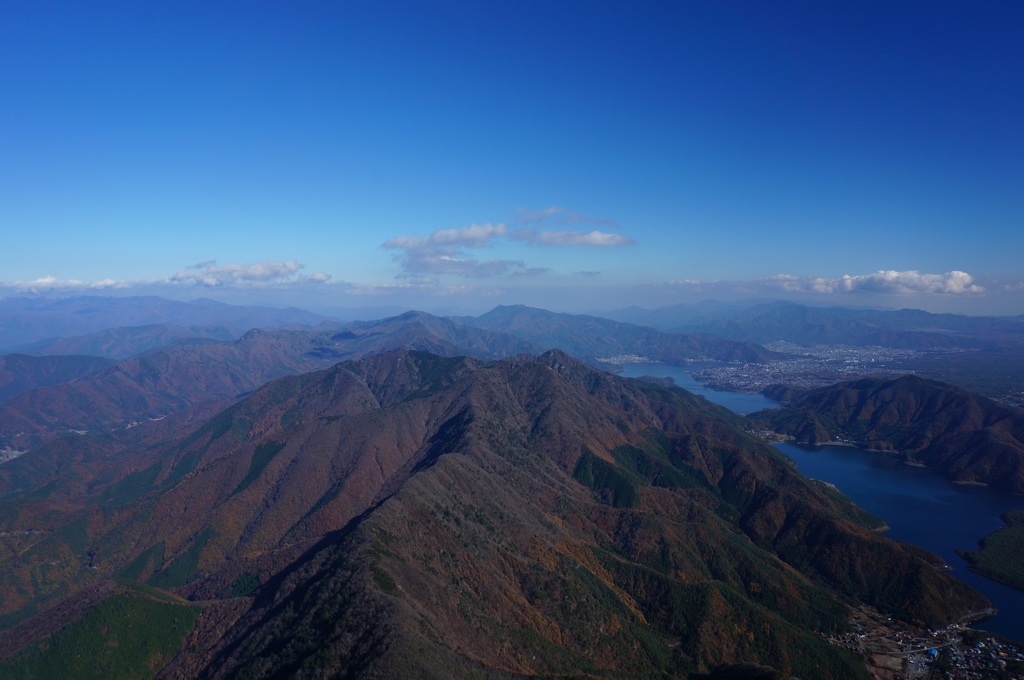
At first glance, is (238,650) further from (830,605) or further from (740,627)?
(830,605)

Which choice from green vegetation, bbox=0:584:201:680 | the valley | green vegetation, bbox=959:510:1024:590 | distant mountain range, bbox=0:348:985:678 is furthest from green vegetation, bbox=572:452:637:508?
green vegetation, bbox=0:584:201:680

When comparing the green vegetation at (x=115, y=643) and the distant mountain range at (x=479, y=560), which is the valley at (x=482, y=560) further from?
the green vegetation at (x=115, y=643)

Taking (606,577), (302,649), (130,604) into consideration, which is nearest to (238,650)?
(302,649)

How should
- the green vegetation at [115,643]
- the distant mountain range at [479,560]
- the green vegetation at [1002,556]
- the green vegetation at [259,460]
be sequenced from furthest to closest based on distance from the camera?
the green vegetation at [259,460], the green vegetation at [1002,556], the green vegetation at [115,643], the distant mountain range at [479,560]

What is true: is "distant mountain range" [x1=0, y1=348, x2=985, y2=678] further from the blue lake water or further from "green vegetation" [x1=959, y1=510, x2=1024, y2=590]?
"green vegetation" [x1=959, y1=510, x2=1024, y2=590]

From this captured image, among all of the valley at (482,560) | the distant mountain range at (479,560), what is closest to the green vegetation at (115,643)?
the distant mountain range at (479,560)

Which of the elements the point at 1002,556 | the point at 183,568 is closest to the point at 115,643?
the point at 183,568

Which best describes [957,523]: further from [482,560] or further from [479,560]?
[479,560]
